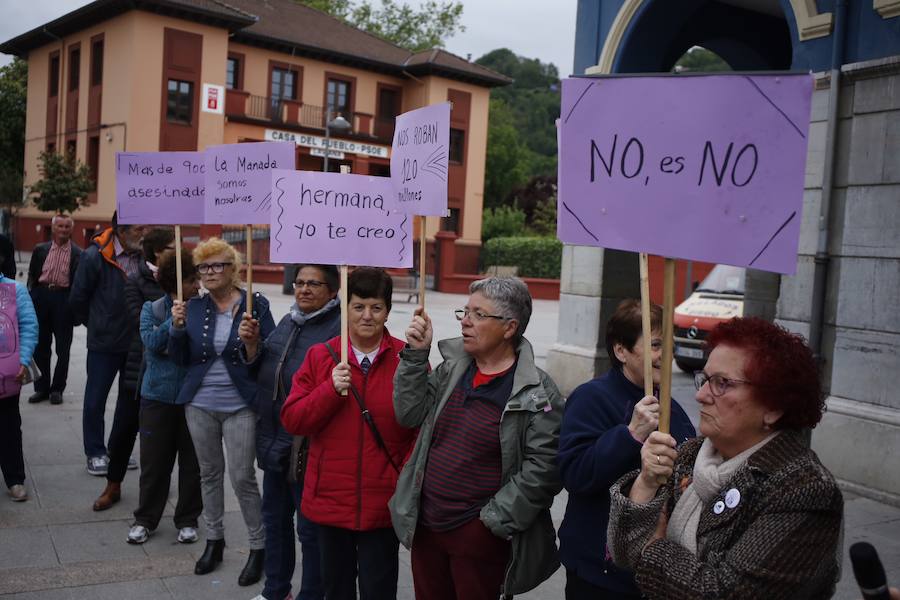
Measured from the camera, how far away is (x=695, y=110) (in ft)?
7.79

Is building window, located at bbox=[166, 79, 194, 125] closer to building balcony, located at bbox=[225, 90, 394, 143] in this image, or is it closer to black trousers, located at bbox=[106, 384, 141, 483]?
building balcony, located at bbox=[225, 90, 394, 143]

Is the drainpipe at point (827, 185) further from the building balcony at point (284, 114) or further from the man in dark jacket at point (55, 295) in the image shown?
the building balcony at point (284, 114)

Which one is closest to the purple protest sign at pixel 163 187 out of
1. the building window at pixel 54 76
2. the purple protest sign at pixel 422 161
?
the purple protest sign at pixel 422 161

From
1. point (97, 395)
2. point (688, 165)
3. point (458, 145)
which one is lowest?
point (97, 395)

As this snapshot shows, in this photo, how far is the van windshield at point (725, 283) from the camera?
1399 centimetres

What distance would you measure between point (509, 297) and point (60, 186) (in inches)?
1232

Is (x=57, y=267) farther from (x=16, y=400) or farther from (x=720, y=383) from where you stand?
(x=720, y=383)

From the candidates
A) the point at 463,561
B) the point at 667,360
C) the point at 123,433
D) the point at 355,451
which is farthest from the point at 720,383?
the point at 123,433

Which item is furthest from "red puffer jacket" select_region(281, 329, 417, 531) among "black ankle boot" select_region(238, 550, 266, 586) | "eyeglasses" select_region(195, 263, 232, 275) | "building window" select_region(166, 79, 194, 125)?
"building window" select_region(166, 79, 194, 125)

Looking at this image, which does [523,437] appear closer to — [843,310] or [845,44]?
[843,310]

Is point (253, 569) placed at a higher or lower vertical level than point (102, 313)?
lower

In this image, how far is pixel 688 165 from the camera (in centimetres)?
238

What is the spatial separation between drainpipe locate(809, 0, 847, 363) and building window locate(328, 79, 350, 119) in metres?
34.6

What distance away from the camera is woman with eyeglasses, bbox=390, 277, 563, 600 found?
3.19m
